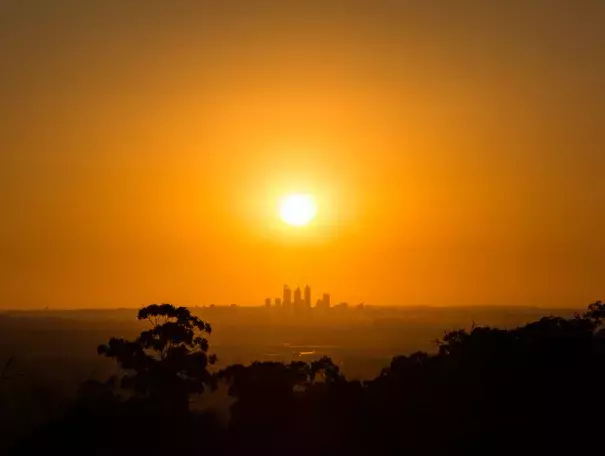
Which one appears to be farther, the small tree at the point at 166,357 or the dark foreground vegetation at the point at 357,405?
the small tree at the point at 166,357

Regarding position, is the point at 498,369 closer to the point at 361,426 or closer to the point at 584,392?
the point at 584,392

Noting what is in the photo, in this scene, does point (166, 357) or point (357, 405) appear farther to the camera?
point (166, 357)

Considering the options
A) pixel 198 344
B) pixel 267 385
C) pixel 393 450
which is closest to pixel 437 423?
pixel 393 450

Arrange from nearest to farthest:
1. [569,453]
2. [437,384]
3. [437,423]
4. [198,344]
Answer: [569,453] → [437,423] → [437,384] → [198,344]

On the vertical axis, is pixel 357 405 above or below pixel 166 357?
below
